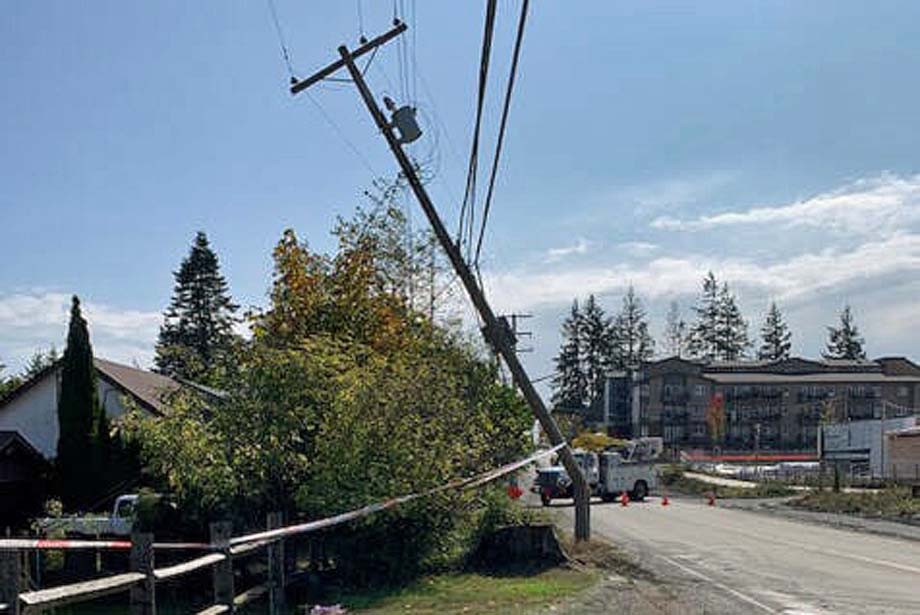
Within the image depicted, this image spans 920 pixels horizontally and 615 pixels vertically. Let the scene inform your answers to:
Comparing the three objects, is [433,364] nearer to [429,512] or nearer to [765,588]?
[429,512]

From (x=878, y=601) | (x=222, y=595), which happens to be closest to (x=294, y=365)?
(x=222, y=595)

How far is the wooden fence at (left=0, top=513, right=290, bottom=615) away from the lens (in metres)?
6.28

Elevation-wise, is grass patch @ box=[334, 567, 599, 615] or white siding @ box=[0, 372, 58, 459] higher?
white siding @ box=[0, 372, 58, 459]

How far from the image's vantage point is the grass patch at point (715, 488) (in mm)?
54516

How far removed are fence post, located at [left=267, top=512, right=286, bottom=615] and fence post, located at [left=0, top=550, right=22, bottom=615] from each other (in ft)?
23.3

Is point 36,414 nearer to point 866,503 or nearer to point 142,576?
point 866,503

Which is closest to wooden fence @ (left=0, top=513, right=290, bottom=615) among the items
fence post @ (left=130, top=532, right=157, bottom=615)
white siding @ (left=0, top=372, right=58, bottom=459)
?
fence post @ (left=130, top=532, right=157, bottom=615)

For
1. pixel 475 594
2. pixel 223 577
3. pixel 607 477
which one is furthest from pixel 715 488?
pixel 223 577

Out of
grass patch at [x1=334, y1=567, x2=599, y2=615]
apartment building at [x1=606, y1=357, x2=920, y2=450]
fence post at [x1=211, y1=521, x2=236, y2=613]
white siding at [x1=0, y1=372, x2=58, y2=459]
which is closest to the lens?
fence post at [x1=211, y1=521, x2=236, y2=613]

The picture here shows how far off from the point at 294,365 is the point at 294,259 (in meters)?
14.5

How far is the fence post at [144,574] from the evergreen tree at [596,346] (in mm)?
135163

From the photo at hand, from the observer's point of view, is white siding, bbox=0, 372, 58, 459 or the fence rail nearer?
the fence rail

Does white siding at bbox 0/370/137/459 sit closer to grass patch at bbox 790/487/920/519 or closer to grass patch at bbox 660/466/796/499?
grass patch at bbox 790/487/920/519

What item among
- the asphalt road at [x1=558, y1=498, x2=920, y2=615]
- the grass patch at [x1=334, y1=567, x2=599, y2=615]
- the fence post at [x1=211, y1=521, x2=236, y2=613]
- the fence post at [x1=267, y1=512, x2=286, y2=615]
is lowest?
the asphalt road at [x1=558, y1=498, x2=920, y2=615]
